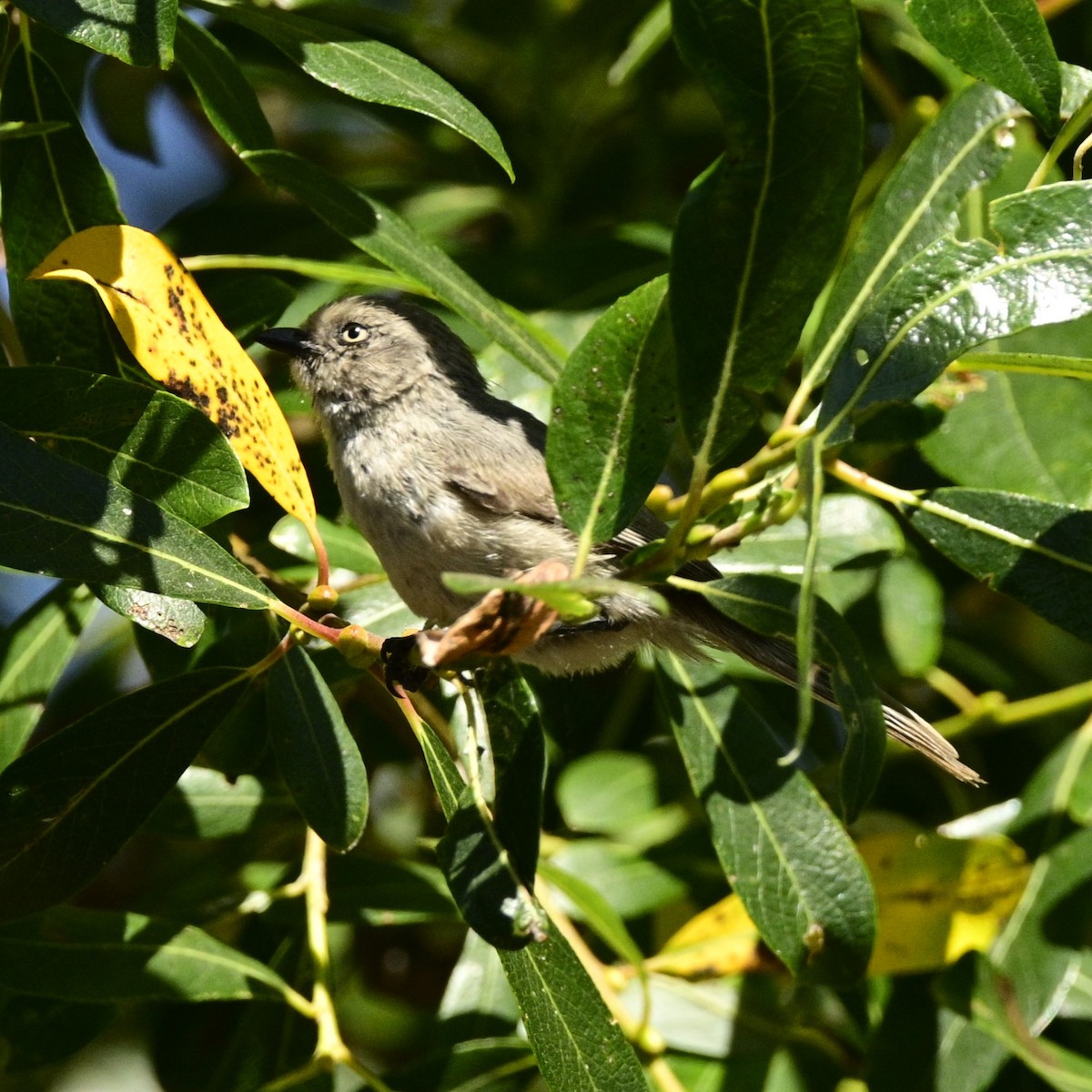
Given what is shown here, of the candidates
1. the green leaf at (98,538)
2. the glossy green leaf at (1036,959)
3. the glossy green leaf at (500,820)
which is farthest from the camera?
the glossy green leaf at (1036,959)

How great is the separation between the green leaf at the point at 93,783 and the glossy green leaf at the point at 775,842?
1.06m

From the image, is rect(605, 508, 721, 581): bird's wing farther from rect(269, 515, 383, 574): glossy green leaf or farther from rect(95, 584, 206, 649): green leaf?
rect(95, 584, 206, 649): green leaf

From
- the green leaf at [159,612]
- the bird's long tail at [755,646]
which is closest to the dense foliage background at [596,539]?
the green leaf at [159,612]

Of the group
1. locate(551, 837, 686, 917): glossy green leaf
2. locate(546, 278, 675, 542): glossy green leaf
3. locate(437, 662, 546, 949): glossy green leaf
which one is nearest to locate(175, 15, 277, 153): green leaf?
locate(546, 278, 675, 542): glossy green leaf

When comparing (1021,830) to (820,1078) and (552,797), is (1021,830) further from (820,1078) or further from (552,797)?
(552,797)

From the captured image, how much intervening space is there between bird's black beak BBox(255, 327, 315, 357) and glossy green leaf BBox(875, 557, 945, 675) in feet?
5.45

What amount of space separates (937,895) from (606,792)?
2.88 ft

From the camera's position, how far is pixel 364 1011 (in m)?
4.44

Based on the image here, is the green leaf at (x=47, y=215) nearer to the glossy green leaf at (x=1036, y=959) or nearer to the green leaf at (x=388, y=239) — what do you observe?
the green leaf at (x=388, y=239)

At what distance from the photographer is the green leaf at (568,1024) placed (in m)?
2.11

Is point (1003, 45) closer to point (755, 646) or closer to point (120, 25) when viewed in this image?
point (120, 25)

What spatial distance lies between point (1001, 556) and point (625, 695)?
5.80ft

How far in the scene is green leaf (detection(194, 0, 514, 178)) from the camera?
219 cm

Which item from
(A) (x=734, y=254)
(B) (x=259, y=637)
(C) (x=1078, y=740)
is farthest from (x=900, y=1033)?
(A) (x=734, y=254)
